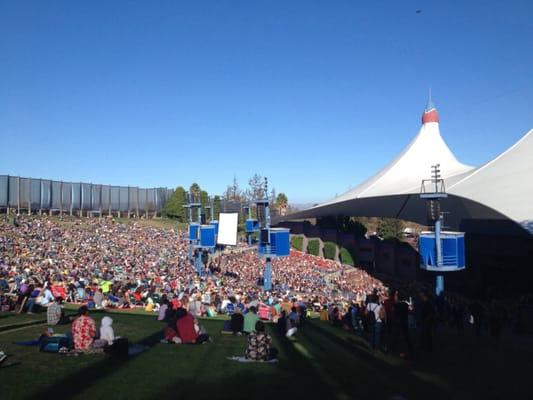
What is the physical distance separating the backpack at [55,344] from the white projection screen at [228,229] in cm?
2341

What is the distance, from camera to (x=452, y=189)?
87.9ft

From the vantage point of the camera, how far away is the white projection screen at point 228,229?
103 ft

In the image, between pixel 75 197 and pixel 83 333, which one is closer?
pixel 83 333

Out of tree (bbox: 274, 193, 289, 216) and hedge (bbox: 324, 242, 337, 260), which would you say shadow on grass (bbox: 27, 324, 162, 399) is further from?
tree (bbox: 274, 193, 289, 216)

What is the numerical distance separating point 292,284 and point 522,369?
1872 centimetres

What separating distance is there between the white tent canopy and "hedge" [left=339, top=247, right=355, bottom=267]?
3.36 metres

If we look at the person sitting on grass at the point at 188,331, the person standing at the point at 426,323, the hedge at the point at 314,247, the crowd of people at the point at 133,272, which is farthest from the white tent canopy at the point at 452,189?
the person sitting on grass at the point at 188,331

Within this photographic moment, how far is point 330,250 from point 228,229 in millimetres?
14714

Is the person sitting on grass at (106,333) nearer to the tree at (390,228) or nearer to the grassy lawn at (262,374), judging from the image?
the grassy lawn at (262,374)

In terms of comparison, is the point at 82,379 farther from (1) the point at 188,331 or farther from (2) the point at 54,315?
(2) the point at 54,315

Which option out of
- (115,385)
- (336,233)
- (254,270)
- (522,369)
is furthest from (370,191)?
(115,385)

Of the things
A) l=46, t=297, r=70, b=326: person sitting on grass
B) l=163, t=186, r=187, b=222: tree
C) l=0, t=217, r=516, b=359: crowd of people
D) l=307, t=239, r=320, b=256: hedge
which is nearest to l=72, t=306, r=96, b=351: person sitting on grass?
l=0, t=217, r=516, b=359: crowd of people

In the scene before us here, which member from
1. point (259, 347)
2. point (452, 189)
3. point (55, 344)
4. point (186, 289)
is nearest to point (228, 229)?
point (186, 289)

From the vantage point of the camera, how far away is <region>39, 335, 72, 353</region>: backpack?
7.60 m
